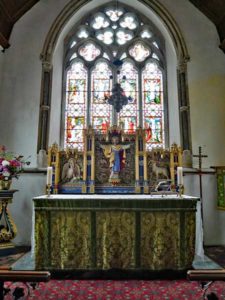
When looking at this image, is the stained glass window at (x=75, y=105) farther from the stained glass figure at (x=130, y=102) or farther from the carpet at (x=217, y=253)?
the carpet at (x=217, y=253)

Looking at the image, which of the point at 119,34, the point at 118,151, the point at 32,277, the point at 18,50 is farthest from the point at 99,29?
the point at 32,277

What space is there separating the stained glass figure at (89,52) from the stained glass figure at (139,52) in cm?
113

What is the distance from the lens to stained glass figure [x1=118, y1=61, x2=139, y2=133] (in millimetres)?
7884

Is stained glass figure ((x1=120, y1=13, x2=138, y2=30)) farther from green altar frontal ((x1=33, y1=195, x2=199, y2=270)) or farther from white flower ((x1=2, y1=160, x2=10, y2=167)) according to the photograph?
green altar frontal ((x1=33, y1=195, x2=199, y2=270))

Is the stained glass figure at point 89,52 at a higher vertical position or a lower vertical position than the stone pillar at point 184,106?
higher

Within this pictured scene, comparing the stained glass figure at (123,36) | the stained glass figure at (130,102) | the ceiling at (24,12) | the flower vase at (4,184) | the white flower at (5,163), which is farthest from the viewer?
the stained glass figure at (123,36)

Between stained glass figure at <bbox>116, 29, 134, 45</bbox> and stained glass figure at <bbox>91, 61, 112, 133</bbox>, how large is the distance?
38.9 inches

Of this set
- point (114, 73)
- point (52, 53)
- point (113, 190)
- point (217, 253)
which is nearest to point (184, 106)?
point (114, 73)

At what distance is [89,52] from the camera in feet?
28.3

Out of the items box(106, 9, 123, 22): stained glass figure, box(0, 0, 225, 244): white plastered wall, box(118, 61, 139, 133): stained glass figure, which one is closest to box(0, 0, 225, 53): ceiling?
box(0, 0, 225, 244): white plastered wall

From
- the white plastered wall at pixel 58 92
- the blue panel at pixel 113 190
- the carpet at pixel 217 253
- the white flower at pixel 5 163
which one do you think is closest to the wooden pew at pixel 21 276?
the carpet at pixel 217 253

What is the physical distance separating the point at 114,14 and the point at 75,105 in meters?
3.54

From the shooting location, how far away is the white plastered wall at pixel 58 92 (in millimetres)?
6867

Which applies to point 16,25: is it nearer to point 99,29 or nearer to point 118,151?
point 99,29
